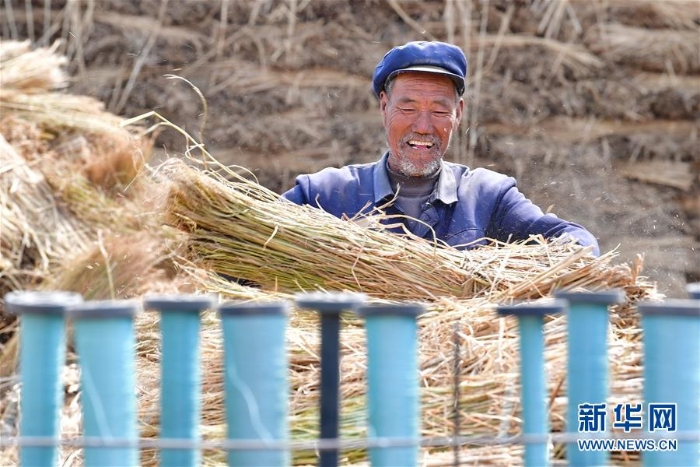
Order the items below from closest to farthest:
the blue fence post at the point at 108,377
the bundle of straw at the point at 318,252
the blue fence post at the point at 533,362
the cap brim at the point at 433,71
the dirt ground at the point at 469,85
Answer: the blue fence post at the point at 108,377 < the blue fence post at the point at 533,362 < the bundle of straw at the point at 318,252 < the cap brim at the point at 433,71 < the dirt ground at the point at 469,85

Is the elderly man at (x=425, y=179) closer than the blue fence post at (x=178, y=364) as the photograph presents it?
No

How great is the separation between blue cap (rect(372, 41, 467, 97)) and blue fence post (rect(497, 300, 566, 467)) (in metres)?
1.92

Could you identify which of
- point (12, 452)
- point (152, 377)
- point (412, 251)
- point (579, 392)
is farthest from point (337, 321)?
point (12, 452)

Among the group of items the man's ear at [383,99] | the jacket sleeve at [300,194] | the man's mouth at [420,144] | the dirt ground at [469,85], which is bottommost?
the jacket sleeve at [300,194]

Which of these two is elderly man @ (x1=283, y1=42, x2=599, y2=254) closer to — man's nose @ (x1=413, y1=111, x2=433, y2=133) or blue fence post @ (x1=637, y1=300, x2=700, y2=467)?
man's nose @ (x1=413, y1=111, x2=433, y2=133)

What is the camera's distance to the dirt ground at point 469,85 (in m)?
4.78

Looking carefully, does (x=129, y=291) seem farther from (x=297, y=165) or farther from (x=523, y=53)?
(x=523, y=53)

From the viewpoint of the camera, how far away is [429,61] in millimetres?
3291

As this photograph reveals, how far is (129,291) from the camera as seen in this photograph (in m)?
3.32

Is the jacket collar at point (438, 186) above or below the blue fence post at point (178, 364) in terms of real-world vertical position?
above

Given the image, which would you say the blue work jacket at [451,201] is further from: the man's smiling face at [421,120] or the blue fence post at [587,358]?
the blue fence post at [587,358]

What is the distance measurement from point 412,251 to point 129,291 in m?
1.15

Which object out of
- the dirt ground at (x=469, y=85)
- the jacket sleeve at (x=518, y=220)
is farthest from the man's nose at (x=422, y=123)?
the dirt ground at (x=469, y=85)

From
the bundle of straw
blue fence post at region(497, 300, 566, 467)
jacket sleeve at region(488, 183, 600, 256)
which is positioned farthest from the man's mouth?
blue fence post at region(497, 300, 566, 467)
